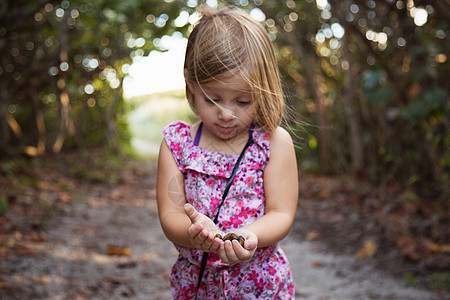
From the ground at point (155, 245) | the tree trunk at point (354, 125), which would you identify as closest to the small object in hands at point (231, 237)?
the ground at point (155, 245)

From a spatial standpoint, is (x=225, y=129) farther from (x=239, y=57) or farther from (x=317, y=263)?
(x=317, y=263)

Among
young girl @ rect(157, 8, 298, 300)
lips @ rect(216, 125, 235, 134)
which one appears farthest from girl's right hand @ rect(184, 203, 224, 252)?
lips @ rect(216, 125, 235, 134)

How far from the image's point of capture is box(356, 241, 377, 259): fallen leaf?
3904mm

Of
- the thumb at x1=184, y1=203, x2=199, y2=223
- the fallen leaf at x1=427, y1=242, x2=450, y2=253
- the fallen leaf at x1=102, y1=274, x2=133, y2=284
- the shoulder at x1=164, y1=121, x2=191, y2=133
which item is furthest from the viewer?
the fallen leaf at x1=427, y1=242, x2=450, y2=253

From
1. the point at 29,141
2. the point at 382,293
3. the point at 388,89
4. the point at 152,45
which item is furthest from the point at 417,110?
the point at 152,45

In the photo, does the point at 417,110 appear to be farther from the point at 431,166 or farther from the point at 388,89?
the point at 431,166

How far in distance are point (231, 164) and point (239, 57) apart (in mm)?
345

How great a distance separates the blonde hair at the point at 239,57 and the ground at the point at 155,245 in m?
2.03

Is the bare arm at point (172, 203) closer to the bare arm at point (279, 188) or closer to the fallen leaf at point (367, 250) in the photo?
the bare arm at point (279, 188)

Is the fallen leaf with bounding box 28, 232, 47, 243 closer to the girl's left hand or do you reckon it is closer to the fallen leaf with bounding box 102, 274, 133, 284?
the fallen leaf with bounding box 102, 274, 133, 284

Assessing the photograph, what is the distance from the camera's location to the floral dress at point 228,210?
150cm

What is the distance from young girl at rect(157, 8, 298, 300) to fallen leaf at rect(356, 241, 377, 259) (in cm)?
250

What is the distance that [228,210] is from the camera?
1.49 metres

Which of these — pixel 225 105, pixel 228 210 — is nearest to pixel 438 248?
pixel 228 210
